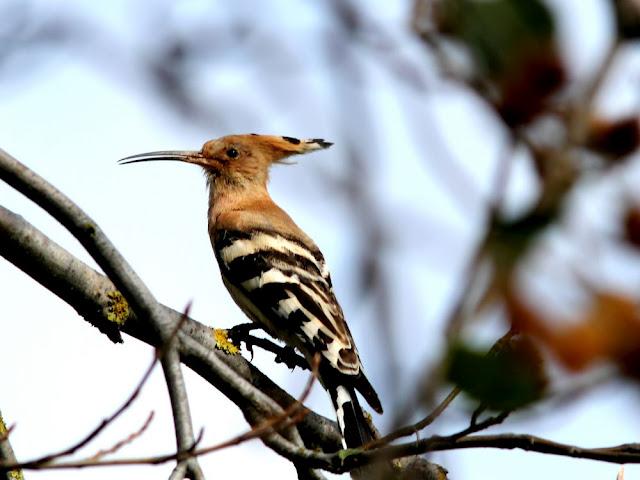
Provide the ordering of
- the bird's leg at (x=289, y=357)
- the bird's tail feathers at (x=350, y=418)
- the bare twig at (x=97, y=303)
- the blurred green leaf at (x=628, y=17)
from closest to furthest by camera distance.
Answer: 1. the blurred green leaf at (x=628, y=17)
2. the bare twig at (x=97, y=303)
3. the bird's tail feathers at (x=350, y=418)
4. the bird's leg at (x=289, y=357)

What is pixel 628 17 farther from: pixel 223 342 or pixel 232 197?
pixel 232 197

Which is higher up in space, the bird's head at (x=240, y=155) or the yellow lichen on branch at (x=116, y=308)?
the bird's head at (x=240, y=155)

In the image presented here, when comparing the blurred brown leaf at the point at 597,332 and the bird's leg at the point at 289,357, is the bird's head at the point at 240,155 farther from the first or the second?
the blurred brown leaf at the point at 597,332

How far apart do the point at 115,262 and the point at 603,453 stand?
105 cm

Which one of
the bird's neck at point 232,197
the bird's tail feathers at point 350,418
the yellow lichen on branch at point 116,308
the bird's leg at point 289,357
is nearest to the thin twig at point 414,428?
the yellow lichen on branch at point 116,308


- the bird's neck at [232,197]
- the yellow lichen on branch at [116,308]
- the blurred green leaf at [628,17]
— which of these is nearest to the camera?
the blurred green leaf at [628,17]


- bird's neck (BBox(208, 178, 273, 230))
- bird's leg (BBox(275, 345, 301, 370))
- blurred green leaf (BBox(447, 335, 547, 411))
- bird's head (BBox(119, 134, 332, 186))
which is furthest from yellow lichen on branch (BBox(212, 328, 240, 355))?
blurred green leaf (BBox(447, 335, 547, 411))

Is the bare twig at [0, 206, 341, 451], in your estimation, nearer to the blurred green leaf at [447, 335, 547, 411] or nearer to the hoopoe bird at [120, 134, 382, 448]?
the hoopoe bird at [120, 134, 382, 448]

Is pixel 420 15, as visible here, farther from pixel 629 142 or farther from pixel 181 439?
pixel 181 439

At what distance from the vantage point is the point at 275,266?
413 centimetres

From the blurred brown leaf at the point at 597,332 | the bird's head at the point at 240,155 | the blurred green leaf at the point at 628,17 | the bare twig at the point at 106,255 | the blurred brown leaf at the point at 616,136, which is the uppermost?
the bird's head at the point at 240,155

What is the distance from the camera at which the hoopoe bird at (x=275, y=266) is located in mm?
3506

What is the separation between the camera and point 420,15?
845 millimetres

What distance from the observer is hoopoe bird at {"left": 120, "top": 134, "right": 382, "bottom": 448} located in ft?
11.5
